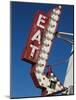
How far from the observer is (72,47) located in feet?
7.07

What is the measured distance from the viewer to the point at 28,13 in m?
2.05

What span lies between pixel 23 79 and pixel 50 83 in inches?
8.6

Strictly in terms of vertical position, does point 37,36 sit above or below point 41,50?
above

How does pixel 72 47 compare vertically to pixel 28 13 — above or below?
below

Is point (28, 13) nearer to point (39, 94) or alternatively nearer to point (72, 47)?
point (72, 47)
